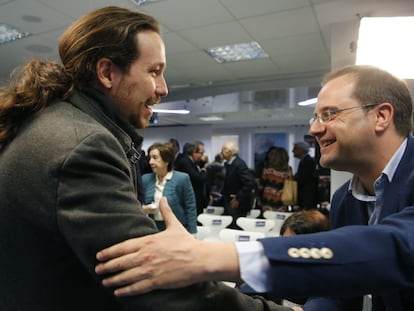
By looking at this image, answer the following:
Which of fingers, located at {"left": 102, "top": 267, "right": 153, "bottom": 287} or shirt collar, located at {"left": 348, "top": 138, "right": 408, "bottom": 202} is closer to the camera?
fingers, located at {"left": 102, "top": 267, "right": 153, "bottom": 287}

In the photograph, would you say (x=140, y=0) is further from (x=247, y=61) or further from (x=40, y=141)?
(x=40, y=141)

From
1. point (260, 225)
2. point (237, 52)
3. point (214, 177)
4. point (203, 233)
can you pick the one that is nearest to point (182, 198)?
point (203, 233)

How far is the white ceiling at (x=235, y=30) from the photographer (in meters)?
3.11

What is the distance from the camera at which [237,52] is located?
179 inches

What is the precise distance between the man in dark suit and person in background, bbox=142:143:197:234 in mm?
1278

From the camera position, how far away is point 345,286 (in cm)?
65

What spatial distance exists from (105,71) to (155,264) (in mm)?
527

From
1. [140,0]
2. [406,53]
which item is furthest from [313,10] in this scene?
[140,0]

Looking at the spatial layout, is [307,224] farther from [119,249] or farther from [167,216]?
[119,249]

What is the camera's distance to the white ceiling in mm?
3111

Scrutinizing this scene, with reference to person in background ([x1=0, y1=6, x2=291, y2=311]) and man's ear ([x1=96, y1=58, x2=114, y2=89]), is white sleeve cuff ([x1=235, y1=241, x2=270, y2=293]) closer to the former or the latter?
person in background ([x1=0, y1=6, x2=291, y2=311])

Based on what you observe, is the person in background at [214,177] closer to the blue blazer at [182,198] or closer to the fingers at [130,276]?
the blue blazer at [182,198]

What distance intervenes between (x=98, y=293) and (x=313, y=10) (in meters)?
3.28

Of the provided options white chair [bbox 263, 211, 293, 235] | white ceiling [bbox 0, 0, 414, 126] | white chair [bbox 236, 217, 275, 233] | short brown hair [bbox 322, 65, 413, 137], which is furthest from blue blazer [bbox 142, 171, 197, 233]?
short brown hair [bbox 322, 65, 413, 137]
